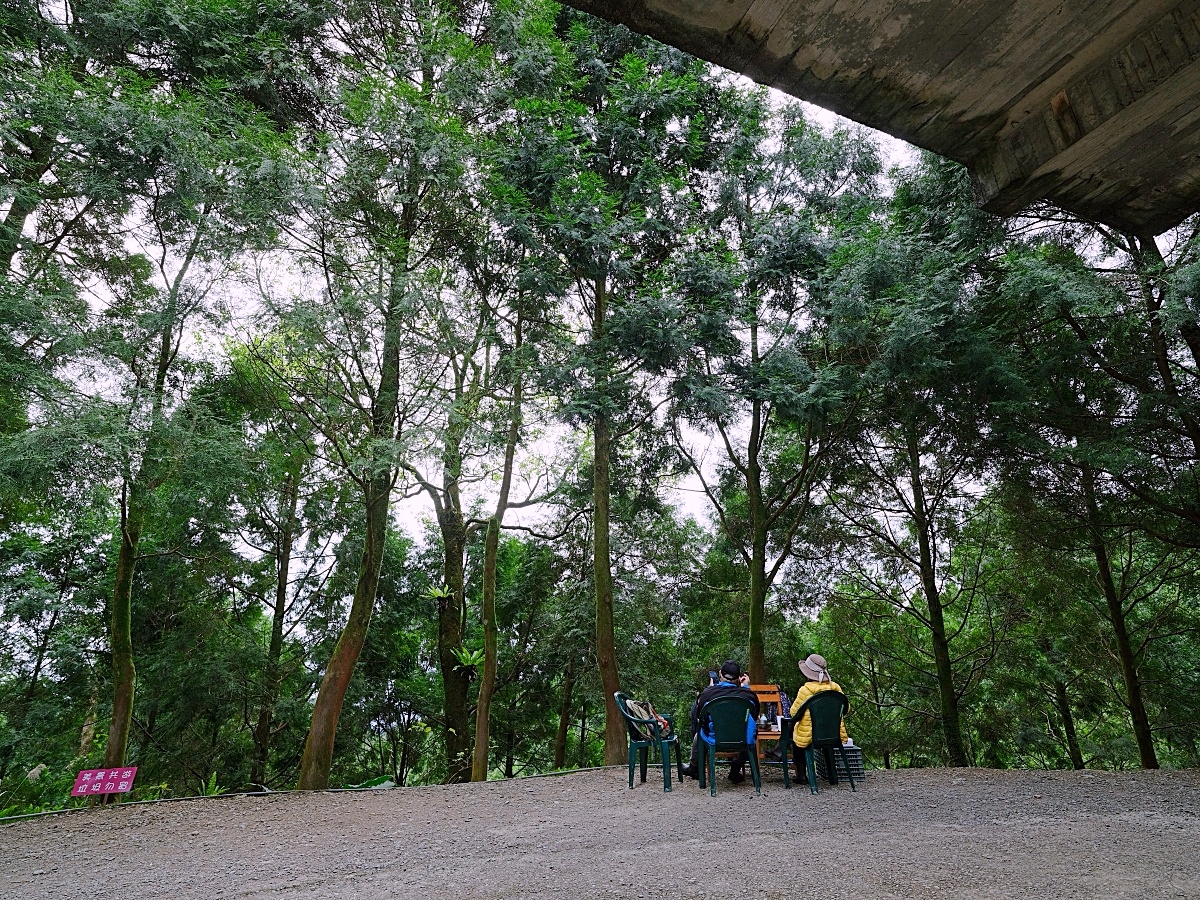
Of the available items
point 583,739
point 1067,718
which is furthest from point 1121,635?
point 583,739

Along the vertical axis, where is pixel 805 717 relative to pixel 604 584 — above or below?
below

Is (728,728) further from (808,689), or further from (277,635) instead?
(277,635)

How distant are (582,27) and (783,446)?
7.47m

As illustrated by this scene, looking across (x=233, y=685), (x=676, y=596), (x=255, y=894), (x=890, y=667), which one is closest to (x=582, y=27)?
(x=676, y=596)

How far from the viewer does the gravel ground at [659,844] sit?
111 inches

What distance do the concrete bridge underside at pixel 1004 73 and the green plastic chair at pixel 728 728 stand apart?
388cm

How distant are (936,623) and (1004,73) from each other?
8745 mm

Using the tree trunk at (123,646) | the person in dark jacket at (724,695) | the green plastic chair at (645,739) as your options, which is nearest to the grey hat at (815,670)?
the person in dark jacket at (724,695)

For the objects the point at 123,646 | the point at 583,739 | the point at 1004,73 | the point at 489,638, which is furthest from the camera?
the point at 583,739

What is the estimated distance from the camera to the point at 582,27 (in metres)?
9.51

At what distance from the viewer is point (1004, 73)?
7.86 feet

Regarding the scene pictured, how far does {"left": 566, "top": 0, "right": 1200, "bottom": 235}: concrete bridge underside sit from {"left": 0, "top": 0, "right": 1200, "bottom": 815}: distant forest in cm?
339

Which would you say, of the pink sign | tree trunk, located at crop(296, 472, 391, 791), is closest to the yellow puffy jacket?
tree trunk, located at crop(296, 472, 391, 791)

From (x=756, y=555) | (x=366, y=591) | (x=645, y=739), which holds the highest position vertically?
(x=756, y=555)
